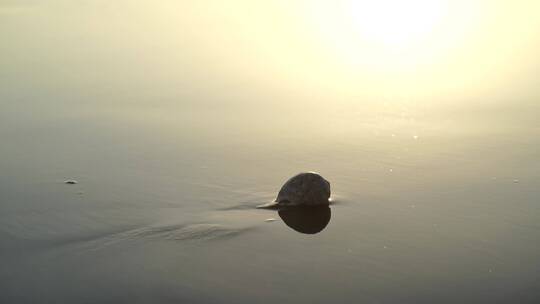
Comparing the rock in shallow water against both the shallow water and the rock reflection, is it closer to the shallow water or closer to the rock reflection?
the rock reflection

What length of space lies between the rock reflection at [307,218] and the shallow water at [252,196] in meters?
0.05

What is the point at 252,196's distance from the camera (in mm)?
8922

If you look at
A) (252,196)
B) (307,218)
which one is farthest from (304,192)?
(252,196)

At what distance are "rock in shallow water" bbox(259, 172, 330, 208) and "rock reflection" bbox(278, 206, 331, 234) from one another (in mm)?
83

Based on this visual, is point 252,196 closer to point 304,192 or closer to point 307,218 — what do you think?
point 304,192

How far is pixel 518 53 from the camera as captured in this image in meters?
19.0

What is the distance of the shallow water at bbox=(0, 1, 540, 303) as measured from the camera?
6348 millimetres

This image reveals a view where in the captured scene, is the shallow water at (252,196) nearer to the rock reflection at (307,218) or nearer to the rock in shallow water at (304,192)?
the rock reflection at (307,218)

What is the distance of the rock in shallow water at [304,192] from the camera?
859 centimetres

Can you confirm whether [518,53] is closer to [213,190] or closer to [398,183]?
[398,183]

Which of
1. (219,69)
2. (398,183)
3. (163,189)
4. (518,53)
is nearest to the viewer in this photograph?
(163,189)

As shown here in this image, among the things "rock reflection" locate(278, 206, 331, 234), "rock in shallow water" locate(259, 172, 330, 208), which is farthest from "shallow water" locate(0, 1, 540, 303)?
"rock in shallow water" locate(259, 172, 330, 208)

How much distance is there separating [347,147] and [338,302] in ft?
18.3

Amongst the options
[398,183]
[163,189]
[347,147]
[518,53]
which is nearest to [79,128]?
[163,189]
